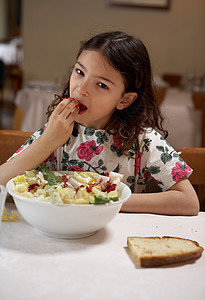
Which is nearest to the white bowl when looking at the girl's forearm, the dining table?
the dining table

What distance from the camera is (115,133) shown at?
152 cm

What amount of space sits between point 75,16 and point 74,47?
45 centimetres

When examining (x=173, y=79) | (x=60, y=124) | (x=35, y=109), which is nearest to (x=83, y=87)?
(x=60, y=124)

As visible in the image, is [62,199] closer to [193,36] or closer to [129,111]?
[129,111]

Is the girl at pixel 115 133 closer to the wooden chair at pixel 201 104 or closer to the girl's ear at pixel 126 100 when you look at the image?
the girl's ear at pixel 126 100

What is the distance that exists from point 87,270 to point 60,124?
566 millimetres

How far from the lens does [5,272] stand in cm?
80

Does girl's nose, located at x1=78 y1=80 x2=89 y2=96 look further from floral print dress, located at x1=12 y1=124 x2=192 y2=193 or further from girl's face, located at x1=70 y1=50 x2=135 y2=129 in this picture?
floral print dress, located at x1=12 y1=124 x2=192 y2=193

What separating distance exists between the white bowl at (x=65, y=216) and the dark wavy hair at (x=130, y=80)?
22.2 inches

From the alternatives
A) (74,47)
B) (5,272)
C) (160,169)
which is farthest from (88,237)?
(74,47)

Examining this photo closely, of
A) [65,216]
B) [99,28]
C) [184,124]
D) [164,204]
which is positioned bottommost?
[184,124]

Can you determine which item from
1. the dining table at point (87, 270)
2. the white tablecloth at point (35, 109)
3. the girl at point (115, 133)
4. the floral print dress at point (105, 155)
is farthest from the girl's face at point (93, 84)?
the white tablecloth at point (35, 109)

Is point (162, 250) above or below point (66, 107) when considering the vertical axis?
below

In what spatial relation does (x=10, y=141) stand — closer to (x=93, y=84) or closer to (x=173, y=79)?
(x=93, y=84)
